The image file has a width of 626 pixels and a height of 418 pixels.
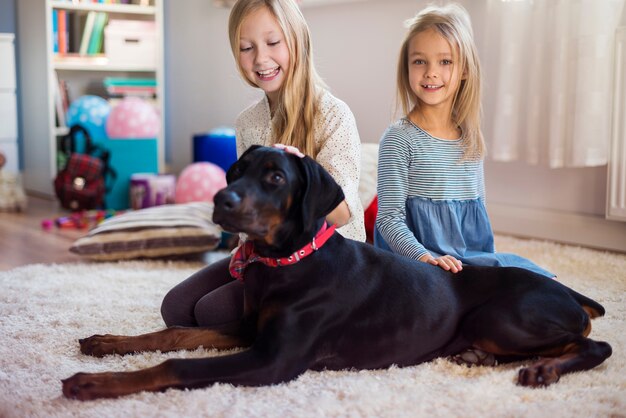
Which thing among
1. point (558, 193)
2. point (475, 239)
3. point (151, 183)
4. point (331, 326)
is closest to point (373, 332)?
point (331, 326)

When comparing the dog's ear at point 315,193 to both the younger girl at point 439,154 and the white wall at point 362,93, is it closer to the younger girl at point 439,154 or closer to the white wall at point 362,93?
the younger girl at point 439,154

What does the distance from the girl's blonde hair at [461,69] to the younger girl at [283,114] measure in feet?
1.13

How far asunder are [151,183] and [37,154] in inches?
57.4

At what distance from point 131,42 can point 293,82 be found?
11.3 ft

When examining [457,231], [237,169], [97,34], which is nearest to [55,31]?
[97,34]

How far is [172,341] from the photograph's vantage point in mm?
1726

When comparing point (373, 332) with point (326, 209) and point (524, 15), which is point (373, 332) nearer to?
point (326, 209)

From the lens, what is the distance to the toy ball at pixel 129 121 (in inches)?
181

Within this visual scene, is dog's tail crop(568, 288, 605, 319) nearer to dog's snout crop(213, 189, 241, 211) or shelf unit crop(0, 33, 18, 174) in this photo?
dog's snout crop(213, 189, 241, 211)

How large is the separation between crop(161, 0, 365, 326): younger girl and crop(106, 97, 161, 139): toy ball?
265 cm

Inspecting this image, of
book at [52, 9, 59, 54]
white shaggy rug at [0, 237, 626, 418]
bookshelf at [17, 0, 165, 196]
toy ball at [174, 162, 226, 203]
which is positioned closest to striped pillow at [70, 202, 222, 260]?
white shaggy rug at [0, 237, 626, 418]

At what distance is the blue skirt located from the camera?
2123 mm

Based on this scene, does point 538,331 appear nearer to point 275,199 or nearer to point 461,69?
point 275,199

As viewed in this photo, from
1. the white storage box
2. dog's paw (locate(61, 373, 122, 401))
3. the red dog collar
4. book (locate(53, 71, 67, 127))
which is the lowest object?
dog's paw (locate(61, 373, 122, 401))
